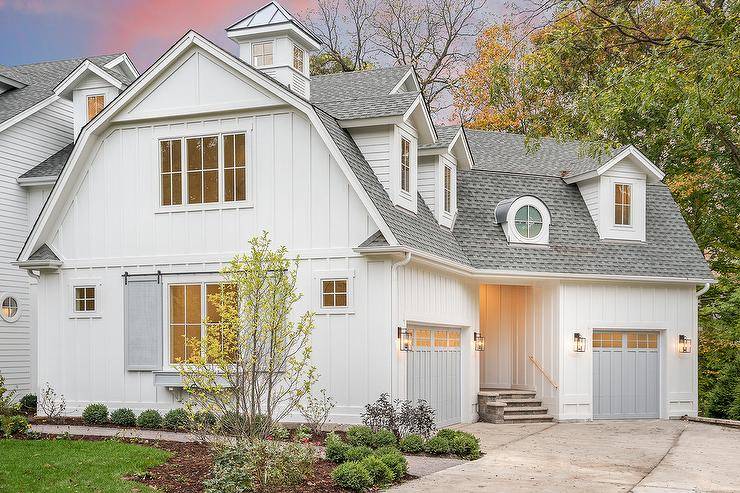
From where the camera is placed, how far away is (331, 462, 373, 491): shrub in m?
9.24

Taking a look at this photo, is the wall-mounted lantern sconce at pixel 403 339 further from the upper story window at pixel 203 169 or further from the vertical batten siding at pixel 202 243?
the upper story window at pixel 203 169

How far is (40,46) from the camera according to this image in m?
39.8

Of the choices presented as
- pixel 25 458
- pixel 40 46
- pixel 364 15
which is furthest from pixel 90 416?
pixel 40 46

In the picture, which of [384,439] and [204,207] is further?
[204,207]

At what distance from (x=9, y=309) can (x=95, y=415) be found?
5.25 meters

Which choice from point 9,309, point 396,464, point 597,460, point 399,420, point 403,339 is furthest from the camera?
point 9,309

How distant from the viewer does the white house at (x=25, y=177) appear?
59.8ft

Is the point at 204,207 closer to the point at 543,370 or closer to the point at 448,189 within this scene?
the point at 448,189

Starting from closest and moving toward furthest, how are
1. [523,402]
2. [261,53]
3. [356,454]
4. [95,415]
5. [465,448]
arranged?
[356,454] < [465,448] < [95,415] < [261,53] < [523,402]

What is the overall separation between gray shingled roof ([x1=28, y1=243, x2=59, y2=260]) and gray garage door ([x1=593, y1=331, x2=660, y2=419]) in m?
11.1

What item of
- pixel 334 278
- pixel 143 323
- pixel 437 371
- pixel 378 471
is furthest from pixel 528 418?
pixel 378 471

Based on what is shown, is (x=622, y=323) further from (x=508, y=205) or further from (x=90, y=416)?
(x=90, y=416)

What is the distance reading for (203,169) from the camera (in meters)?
14.8

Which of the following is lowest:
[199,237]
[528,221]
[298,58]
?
[199,237]
